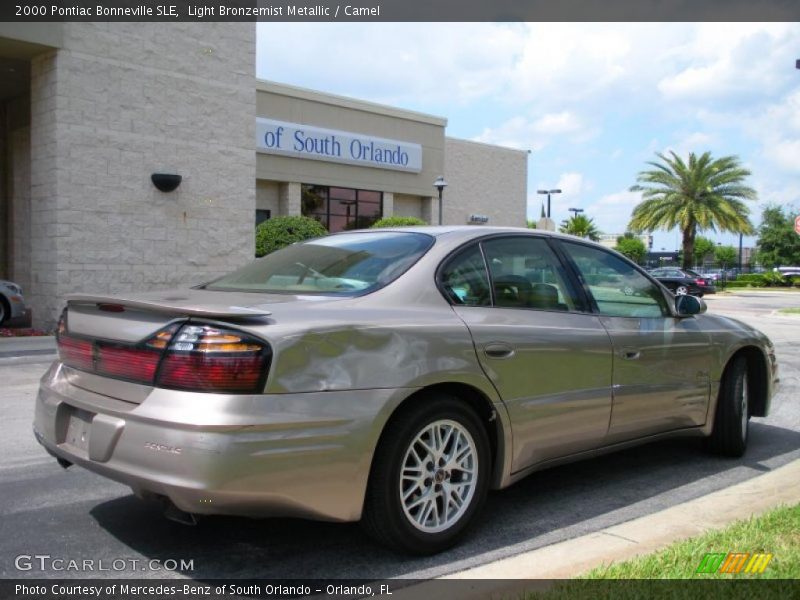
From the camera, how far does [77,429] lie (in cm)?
349

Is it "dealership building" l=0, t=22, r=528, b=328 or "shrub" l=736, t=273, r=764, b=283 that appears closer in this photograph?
"dealership building" l=0, t=22, r=528, b=328

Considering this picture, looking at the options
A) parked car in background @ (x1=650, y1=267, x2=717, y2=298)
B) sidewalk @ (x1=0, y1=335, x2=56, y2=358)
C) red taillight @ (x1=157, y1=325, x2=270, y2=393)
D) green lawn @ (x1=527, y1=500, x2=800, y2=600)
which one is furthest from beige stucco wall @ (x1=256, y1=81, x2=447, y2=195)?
green lawn @ (x1=527, y1=500, x2=800, y2=600)

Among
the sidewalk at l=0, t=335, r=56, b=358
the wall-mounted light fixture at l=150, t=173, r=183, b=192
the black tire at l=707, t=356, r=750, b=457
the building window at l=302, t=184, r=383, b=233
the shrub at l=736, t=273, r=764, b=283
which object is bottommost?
the sidewalk at l=0, t=335, r=56, b=358

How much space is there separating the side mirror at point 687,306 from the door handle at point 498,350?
179 cm

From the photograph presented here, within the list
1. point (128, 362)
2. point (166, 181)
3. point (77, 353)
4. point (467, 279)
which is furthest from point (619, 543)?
point (166, 181)

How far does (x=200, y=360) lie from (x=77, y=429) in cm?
87

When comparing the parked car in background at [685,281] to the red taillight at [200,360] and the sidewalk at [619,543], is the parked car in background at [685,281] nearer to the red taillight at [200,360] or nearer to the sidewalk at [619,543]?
the sidewalk at [619,543]

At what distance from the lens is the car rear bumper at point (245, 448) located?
296 centimetres

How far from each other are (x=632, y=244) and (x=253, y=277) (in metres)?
72.1

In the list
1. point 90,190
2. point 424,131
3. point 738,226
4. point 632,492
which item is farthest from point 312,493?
point 738,226

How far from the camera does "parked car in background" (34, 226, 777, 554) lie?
3047 millimetres

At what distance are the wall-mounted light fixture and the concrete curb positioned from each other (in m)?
11.9

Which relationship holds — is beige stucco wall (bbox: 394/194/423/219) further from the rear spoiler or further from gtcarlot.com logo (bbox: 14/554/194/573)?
gtcarlot.com logo (bbox: 14/554/194/573)

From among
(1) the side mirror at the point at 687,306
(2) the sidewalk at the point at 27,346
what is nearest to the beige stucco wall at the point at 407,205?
(2) the sidewalk at the point at 27,346
